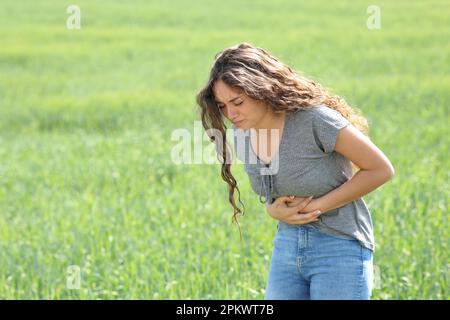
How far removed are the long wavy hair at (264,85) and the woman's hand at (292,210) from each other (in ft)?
0.98

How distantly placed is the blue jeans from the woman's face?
1.20 feet

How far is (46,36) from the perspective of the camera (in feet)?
62.5

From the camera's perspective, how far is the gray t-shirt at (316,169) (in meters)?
2.60

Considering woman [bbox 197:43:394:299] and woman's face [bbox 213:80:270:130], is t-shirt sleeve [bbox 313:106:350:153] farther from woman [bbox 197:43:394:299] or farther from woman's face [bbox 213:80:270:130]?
woman's face [bbox 213:80:270:130]

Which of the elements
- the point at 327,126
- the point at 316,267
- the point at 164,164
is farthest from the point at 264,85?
the point at 164,164

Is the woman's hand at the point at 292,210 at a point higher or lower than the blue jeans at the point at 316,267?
higher

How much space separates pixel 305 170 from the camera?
8.68 ft

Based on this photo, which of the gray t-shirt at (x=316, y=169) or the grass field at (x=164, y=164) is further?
the grass field at (x=164, y=164)

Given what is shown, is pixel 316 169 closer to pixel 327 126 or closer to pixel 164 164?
pixel 327 126

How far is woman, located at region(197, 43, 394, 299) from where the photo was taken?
8.48ft

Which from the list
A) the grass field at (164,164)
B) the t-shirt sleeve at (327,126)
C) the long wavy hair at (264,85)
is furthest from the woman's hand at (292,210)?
the grass field at (164,164)

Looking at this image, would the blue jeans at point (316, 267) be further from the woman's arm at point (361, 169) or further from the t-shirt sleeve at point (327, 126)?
the t-shirt sleeve at point (327, 126)

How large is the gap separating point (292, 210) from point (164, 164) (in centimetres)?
466

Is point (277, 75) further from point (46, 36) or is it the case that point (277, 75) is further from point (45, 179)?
point (46, 36)
